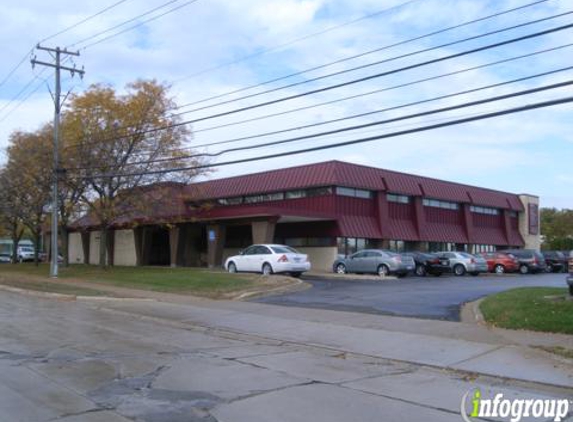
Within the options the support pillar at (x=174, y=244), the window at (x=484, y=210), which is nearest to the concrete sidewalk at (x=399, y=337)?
the support pillar at (x=174, y=244)

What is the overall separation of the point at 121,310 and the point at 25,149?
2492 cm

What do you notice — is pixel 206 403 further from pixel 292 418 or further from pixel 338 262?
pixel 338 262

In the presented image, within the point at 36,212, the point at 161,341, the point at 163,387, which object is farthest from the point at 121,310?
the point at 36,212

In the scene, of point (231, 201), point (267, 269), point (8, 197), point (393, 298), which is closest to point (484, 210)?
point (231, 201)

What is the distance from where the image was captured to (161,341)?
12.9 meters

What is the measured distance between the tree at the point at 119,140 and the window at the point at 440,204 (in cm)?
1939

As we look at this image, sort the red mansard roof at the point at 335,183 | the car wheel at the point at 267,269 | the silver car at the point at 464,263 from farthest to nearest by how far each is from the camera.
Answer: the red mansard roof at the point at 335,183, the silver car at the point at 464,263, the car wheel at the point at 267,269

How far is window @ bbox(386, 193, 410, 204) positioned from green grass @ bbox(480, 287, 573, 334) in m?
25.7

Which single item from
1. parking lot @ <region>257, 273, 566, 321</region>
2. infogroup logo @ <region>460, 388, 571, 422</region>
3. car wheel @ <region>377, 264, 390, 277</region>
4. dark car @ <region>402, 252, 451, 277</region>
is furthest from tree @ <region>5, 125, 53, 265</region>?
infogroup logo @ <region>460, 388, 571, 422</region>

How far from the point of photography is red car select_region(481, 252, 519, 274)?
4034cm

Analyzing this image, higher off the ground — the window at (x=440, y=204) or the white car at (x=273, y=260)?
the window at (x=440, y=204)

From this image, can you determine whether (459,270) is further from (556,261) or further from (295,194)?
(556,261)

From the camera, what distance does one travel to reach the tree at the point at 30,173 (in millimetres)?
38281

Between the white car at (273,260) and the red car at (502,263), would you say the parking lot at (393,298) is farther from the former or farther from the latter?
the red car at (502,263)
